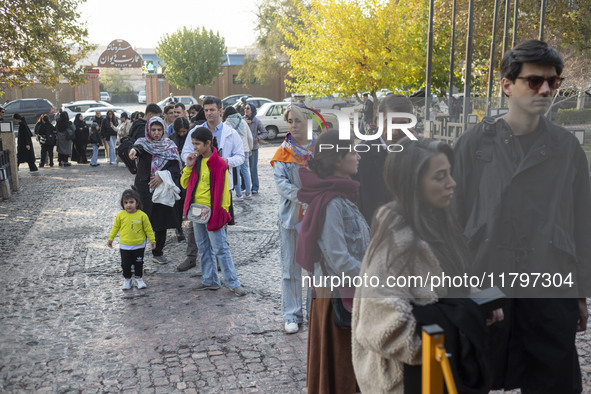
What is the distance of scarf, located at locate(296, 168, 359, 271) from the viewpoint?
323 centimetres

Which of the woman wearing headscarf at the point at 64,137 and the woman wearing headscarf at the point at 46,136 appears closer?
the woman wearing headscarf at the point at 46,136

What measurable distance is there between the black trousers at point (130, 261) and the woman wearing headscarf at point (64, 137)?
12.6 meters

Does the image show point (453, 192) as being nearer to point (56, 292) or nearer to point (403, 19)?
point (56, 292)

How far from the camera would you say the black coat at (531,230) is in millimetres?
2576

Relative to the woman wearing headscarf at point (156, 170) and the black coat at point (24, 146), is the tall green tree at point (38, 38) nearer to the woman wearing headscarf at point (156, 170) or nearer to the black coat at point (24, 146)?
the black coat at point (24, 146)

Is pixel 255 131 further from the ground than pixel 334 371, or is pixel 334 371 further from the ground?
pixel 255 131

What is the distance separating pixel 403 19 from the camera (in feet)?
57.7

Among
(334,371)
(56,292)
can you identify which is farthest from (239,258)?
(334,371)

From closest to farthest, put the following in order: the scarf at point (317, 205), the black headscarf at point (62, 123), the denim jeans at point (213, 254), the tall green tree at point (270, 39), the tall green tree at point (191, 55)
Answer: the scarf at point (317, 205) → the denim jeans at point (213, 254) → the black headscarf at point (62, 123) → the tall green tree at point (270, 39) → the tall green tree at point (191, 55)

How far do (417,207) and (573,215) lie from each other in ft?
2.70

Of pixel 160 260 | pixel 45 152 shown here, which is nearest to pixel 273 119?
pixel 45 152

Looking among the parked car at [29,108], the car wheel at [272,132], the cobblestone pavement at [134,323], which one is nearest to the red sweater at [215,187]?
the cobblestone pavement at [134,323]

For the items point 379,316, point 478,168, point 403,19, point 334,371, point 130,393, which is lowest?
point 130,393

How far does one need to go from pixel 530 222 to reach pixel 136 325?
3856 millimetres
